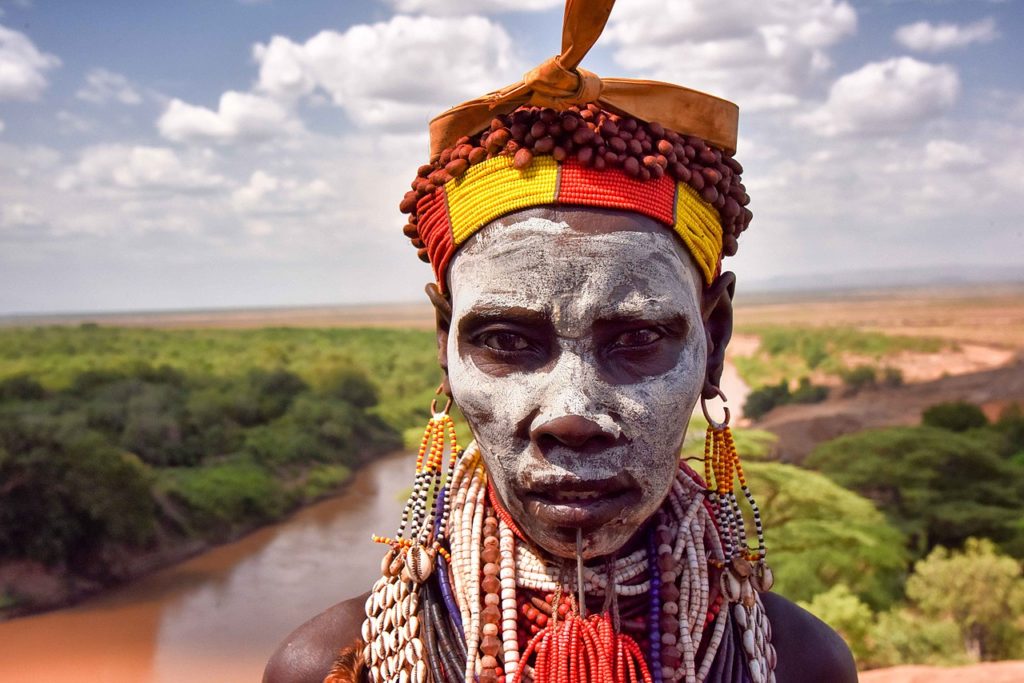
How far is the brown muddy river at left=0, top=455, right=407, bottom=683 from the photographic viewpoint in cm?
1201

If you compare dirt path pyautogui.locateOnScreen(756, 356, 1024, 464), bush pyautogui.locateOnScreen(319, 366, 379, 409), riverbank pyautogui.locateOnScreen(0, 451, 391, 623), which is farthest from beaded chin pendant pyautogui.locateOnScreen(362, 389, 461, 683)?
bush pyautogui.locateOnScreen(319, 366, 379, 409)

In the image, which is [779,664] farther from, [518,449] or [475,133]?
[475,133]

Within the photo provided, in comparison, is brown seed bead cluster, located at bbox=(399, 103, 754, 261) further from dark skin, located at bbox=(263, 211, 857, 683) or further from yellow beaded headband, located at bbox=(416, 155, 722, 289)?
dark skin, located at bbox=(263, 211, 857, 683)

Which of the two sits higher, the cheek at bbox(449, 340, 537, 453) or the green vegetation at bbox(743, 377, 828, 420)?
the cheek at bbox(449, 340, 537, 453)

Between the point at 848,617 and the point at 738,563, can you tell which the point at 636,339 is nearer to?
the point at 738,563

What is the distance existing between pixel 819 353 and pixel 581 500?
24.8 meters

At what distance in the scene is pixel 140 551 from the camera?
1470cm

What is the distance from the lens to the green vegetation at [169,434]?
13.7 meters

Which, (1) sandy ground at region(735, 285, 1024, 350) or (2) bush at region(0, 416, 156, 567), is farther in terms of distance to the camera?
(1) sandy ground at region(735, 285, 1024, 350)

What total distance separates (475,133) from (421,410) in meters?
20.3

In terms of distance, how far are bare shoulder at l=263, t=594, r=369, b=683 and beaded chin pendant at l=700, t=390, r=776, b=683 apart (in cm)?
94

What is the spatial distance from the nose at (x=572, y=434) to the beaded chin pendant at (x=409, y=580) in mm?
390

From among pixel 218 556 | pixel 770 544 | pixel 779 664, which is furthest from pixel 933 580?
pixel 218 556

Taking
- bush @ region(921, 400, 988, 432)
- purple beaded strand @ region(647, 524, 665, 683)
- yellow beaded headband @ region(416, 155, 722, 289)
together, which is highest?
yellow beaded headband @ region(416, 155, 722, 289)
